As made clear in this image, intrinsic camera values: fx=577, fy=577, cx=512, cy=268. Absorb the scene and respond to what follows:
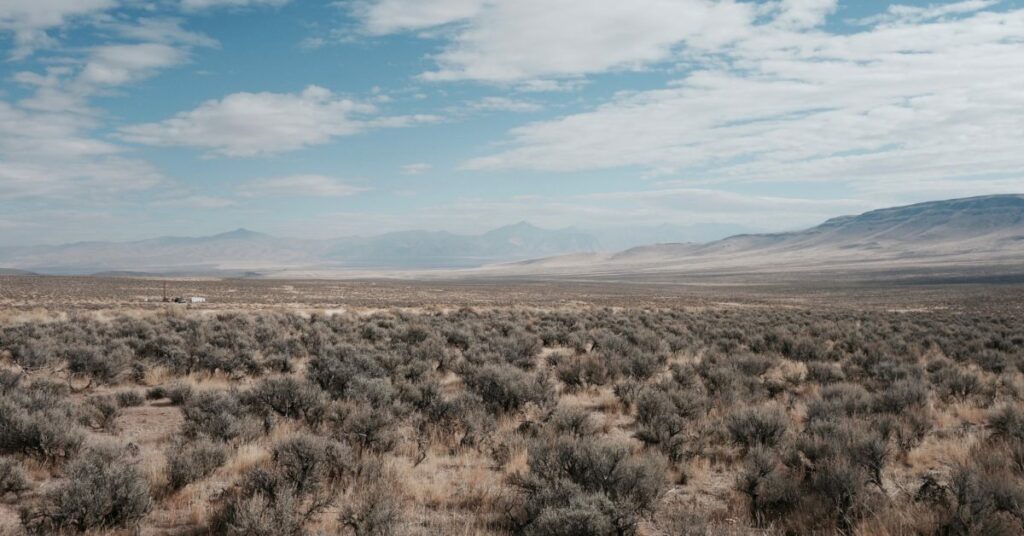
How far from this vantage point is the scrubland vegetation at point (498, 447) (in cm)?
536

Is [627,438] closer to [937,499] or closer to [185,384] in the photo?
[937,499]

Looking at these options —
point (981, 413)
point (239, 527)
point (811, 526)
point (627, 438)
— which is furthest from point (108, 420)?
point (981, 413)

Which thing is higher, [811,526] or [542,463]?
[542,463]

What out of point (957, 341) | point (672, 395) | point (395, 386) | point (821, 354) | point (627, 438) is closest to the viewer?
point (627, 438)

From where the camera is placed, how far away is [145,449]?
818 centimetres

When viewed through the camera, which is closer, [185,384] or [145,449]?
[145,449]

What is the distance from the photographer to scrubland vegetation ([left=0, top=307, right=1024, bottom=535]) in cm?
536

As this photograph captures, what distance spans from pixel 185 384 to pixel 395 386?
438cm

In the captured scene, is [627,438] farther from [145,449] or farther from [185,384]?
[185,384]

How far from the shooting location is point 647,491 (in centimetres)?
593

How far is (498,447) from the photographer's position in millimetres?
8055

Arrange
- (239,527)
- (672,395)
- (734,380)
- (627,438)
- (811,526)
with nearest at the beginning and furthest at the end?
(239,527) → (811,526) → (627,438) → (672,395) → (734,380)

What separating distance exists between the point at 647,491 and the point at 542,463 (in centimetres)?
121

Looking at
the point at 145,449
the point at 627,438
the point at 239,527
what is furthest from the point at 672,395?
the point at 145,449
